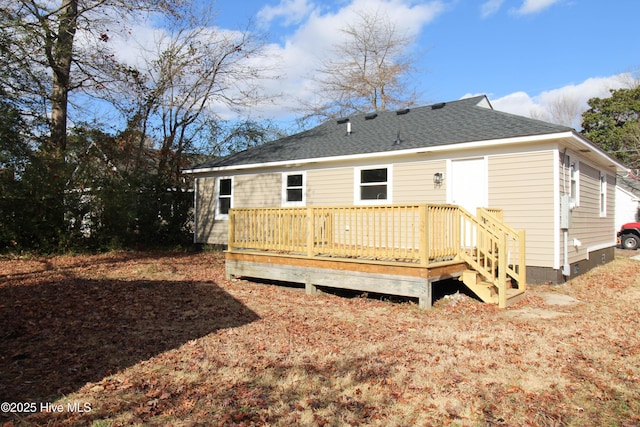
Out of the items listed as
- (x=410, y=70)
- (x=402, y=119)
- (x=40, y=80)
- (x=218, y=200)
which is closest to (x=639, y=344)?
(x=402, y=119)

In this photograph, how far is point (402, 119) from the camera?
511 inches

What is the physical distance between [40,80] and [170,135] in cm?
636

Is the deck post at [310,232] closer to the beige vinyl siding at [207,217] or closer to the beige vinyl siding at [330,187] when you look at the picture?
the beige vinyl siding at [330,187]

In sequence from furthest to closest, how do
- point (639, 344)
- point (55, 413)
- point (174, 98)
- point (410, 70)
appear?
1. point (410, 70)
2. point (174, 98)
3. point (639, 344)
4. point (55, 413)

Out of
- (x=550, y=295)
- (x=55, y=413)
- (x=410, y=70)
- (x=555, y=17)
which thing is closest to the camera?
(x=55, y=413)

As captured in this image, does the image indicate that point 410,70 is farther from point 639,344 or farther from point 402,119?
point 639,344

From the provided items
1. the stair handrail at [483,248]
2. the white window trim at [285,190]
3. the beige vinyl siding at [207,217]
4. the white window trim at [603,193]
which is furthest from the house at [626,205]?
the beige vinyl siding at [207,217]

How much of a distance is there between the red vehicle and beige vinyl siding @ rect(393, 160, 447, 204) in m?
14.2

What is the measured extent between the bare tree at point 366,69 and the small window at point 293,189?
1492 centimetres

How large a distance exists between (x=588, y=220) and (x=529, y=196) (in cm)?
355

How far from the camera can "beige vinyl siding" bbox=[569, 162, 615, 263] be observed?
9.93 metres

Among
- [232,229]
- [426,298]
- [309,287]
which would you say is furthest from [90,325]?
[426,298]

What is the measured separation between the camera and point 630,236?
750 inches

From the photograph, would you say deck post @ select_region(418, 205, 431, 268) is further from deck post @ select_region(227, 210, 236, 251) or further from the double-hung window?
the double-hung window
